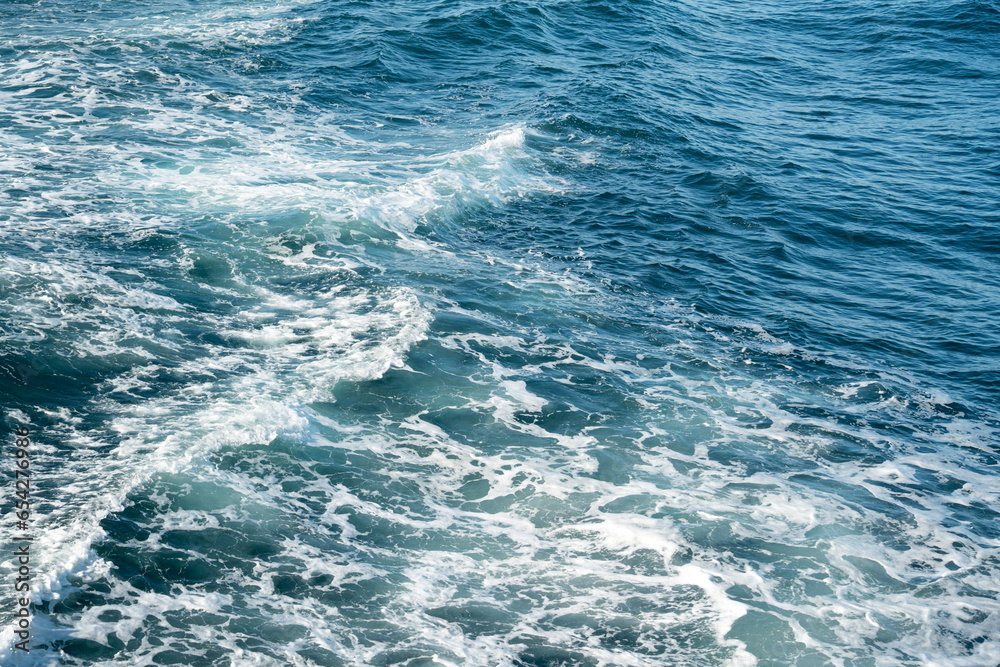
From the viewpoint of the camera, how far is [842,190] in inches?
905

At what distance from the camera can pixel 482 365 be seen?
14.7 m

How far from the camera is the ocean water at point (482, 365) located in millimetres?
9859

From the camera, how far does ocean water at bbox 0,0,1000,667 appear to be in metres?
9.86

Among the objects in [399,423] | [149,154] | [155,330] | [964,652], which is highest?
[149,154]

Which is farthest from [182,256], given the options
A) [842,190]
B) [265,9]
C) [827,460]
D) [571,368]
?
[265,9]

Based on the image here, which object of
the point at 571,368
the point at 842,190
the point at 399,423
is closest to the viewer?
the point at 399,423

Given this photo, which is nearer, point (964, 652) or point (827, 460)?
point (964, 652)

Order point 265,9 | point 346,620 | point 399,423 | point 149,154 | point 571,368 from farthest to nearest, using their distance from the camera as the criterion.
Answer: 1. point 265,9
2. point 149,154
3. point 571,368
4. point 399,423
5. point 346,620

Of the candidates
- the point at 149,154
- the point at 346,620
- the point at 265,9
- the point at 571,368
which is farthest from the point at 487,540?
the point at 265,9

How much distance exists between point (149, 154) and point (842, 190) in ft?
59.2

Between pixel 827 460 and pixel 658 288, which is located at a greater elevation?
pixel 658 288

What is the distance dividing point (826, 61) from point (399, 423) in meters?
28.9

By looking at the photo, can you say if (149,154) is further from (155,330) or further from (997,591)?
(997,591)

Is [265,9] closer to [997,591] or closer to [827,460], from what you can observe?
[827,460]
